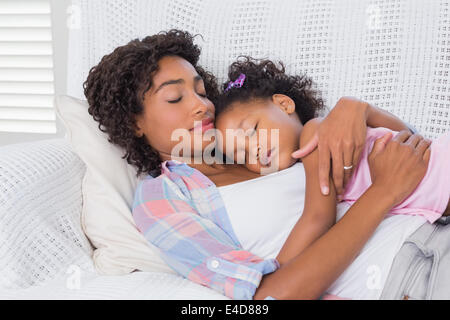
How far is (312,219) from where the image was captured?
3.62 ft

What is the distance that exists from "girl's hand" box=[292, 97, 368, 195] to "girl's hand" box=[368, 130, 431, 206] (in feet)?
0.16

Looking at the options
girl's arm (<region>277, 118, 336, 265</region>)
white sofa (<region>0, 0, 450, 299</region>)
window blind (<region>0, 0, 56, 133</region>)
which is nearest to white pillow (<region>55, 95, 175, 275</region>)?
white sofa (<region>0, 0, 450, 299</region>)

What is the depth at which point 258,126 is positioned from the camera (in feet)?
4.17

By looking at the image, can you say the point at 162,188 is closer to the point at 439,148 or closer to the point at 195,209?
the point at 195,209

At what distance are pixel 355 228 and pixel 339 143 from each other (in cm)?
19

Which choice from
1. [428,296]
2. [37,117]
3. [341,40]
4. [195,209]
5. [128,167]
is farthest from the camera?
[37,117]

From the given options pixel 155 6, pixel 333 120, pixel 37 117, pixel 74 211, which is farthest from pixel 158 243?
pixel 37 117

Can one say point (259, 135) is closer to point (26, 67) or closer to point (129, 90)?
point (129, 90)

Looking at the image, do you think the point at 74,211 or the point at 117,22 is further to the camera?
the point at 117,22

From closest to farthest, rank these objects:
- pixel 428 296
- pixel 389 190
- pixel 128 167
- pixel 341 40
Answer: pixel 428 296 → pixel 389 190 → pixel 128 167 → pixel 341 40

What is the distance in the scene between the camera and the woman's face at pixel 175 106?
1279 mm

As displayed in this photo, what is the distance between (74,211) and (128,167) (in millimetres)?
178

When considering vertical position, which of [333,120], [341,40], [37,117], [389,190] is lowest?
[37,117]

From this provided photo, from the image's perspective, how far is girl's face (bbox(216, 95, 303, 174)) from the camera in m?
1.26
